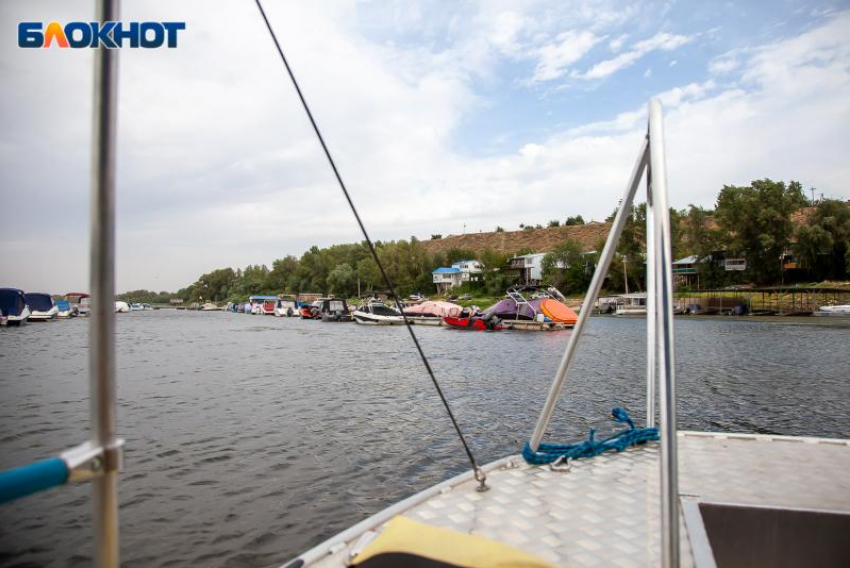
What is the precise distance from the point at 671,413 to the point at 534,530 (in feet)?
5.68

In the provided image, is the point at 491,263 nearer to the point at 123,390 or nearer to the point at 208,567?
the point at 123,390

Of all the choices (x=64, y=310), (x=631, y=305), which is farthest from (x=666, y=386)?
(x=64, y=310)

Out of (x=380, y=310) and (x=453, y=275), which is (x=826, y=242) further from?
(x=453, y=275)

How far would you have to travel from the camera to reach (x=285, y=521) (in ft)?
25.0

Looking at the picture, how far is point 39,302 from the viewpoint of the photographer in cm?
6812

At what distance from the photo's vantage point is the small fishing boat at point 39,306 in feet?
216

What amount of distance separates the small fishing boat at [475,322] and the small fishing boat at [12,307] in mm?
46706

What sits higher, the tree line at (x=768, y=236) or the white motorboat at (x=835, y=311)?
the tree line at (x=768, y=236)

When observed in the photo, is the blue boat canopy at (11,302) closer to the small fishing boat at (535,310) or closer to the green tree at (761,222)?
the small fishing boat at (535,310)

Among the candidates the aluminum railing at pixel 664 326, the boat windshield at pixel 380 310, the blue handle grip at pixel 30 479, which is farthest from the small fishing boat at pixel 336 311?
the blue handle grip at pixel 30 479

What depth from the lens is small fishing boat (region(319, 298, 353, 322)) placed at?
70.3m

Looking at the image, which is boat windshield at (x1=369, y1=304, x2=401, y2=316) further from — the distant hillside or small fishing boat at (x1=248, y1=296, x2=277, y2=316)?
the distant hillside

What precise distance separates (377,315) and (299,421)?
46.5 metres

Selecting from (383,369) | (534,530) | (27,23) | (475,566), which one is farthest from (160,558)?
(383,369)
